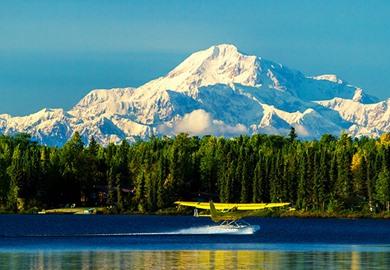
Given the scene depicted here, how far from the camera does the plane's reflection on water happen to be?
81312 millimetres

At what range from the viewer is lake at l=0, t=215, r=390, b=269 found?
274ft

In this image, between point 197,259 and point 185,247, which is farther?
point 185,247

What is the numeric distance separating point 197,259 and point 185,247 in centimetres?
1806

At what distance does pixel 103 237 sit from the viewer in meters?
128

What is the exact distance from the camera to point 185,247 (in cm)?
10700

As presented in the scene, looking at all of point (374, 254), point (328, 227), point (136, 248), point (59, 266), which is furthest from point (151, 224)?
point (59, 266)

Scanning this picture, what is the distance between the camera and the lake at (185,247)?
83500 millimetres

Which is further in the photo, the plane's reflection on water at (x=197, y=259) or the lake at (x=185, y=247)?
the lake at (x=185, y=247)

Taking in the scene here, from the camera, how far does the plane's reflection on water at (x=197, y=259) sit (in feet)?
267

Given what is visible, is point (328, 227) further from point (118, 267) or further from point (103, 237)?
point (118, 267)

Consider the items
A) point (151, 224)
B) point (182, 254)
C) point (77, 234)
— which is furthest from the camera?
point (151, 224)

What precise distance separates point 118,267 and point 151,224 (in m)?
91.3

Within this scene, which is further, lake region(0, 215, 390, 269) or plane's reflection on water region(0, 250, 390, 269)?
lake region(0, 215, 390, 269)

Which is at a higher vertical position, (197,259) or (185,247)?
(185,247)
